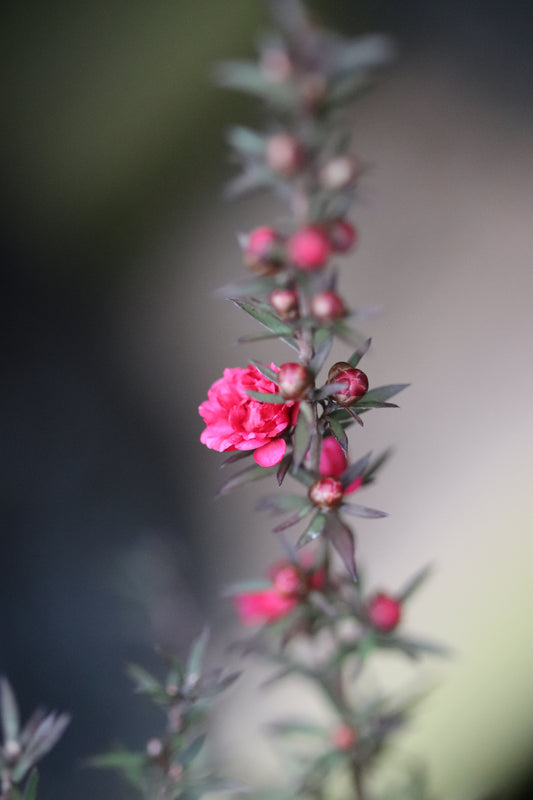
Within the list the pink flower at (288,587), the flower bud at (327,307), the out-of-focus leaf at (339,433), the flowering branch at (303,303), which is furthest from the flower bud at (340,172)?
the pink flower at (288,587)

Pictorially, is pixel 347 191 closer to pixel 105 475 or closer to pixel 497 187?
pixel 105 475

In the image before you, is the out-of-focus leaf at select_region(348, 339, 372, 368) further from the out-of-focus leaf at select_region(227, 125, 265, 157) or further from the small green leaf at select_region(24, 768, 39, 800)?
the small green leaf at select_region(24, 768, 39, 800)

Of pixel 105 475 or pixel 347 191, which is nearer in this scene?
pixel 347 191

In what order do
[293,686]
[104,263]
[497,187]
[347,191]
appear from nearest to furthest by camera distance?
[347,191] → [293,686] → [104,263] → [497,187]

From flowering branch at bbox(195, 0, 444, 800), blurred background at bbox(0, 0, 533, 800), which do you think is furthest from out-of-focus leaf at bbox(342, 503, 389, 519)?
blurred background at bbox(0, 0, 533, 800)

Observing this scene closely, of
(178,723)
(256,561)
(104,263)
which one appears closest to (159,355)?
(104,263)
